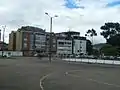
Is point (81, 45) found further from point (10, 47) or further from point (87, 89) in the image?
point (87, 89)

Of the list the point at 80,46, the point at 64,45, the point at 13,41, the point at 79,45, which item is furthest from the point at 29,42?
the point at 80,46

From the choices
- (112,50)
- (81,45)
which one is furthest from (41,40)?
(112,50)

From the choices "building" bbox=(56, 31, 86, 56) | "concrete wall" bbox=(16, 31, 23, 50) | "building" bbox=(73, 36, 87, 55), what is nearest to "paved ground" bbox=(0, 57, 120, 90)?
"concrete wall" bbox=(16, 31, 23, 50)

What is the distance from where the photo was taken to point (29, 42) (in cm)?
17162

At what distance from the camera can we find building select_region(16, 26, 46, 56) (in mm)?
169750

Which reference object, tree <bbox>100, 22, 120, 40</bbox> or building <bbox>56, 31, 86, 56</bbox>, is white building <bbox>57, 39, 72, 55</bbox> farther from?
tree <bbox>100, 22, 120, 40</bbox>

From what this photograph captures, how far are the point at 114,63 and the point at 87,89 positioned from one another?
150 ft

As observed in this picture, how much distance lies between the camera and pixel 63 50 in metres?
180

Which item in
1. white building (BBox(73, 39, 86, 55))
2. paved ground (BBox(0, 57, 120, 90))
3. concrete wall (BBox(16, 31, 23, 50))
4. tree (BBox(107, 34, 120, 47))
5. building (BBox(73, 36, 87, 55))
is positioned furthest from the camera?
white building (BBox(73, 39, 86, 55))

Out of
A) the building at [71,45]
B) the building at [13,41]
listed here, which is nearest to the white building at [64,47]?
the building at [71,45]

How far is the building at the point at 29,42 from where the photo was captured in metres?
170

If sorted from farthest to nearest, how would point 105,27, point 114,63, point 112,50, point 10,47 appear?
point 10,47 < point 105,27 < point 112,50 < point 114,63

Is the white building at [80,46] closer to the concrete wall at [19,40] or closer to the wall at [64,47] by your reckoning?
the wall at [64,47]

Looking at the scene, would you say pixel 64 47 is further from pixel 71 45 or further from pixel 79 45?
pixel 79 45
